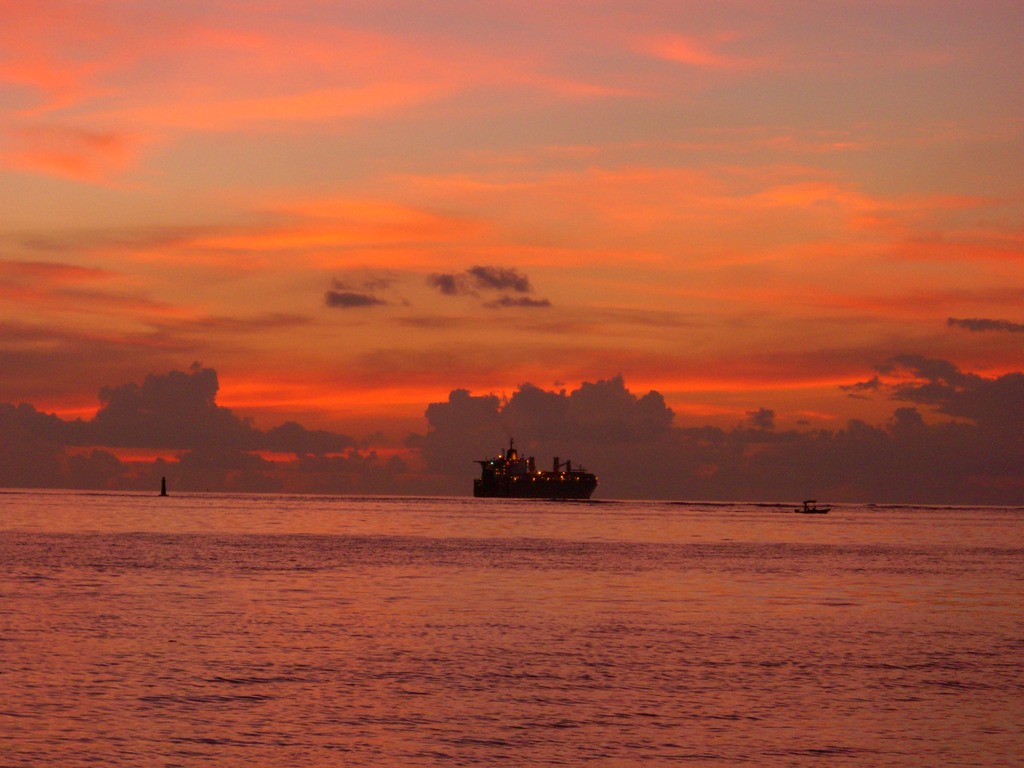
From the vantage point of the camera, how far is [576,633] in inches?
2092

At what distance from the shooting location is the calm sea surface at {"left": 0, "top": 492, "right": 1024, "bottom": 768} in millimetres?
30984

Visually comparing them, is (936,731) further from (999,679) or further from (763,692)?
(999,679)

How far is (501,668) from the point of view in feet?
140

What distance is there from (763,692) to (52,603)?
3718cm

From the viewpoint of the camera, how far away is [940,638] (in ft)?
177

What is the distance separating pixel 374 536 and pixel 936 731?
438 ft

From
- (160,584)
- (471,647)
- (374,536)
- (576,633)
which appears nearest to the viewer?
(471,647)

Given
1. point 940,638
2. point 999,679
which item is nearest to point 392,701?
point 999,679

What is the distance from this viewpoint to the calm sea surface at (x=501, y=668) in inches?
1220

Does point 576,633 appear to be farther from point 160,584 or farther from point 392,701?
point 160,584

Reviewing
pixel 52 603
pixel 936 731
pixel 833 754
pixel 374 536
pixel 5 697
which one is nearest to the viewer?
pixel 833 754

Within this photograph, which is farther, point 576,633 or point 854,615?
point 854,615

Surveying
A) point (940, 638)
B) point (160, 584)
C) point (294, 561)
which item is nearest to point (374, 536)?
point (294, 561)

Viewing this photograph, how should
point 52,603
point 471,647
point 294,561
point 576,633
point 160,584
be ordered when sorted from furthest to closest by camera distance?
1. point 294,561
2. point 160,584
3. point 52,603
4. point 576,633
5. point 471,647
